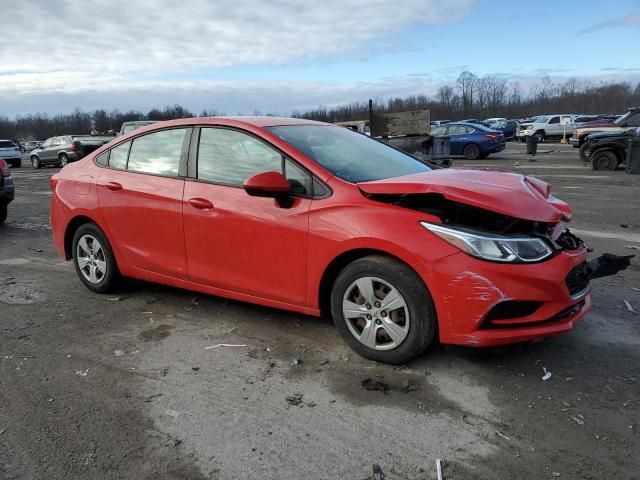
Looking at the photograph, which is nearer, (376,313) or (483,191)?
(483,191)

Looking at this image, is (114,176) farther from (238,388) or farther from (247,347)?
(238,388)

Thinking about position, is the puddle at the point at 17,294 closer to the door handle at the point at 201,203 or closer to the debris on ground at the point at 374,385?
the door handle at the point at 201,203

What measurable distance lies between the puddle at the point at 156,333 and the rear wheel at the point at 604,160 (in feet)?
54.1

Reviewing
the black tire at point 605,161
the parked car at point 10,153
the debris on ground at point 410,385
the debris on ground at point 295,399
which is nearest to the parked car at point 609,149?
the black tire at point 605,161

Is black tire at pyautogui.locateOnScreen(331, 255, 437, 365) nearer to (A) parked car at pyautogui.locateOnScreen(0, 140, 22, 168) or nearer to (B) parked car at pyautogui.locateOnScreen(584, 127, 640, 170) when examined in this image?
(B) parked car at pyautogui.locateOnScreen(584, 127, 640, 170)

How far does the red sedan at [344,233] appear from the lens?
330cm

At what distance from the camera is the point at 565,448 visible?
2.72 metres

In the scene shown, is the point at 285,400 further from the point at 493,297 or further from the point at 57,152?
the point at 57,152

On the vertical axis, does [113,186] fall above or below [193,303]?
above

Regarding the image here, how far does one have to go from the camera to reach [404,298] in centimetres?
344

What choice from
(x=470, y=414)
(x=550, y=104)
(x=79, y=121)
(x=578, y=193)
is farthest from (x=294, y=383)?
(x=550, y=104)

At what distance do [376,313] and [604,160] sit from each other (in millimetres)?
16309

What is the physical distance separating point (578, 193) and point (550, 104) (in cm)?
9524

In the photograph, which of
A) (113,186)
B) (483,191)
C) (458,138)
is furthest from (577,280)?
(458,138)
